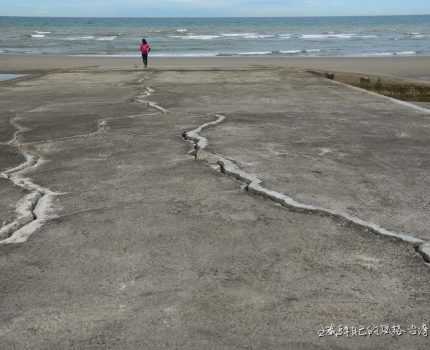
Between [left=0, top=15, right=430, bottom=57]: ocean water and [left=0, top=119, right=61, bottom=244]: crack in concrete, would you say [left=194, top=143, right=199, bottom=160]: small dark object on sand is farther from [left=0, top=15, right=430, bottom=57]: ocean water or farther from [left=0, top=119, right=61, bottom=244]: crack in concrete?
[left=0, top=15, right=430, bottom=57]: ocean water

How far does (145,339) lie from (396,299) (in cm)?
125

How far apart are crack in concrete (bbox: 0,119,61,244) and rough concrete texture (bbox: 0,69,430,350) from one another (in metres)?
0.09

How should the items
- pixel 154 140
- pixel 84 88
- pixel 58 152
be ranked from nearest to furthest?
1. pixel 58 152
2. pixel 154 140
3. pixel 84 88

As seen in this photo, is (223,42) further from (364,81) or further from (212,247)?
(212,247)

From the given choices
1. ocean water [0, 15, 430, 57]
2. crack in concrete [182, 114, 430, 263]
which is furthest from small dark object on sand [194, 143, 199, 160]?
ocean water [0, 15, 430, 57]

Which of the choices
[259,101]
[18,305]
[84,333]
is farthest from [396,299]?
[259,101]

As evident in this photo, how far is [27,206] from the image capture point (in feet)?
15.1

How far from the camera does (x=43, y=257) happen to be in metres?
3.59

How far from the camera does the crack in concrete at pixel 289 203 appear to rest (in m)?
3.77

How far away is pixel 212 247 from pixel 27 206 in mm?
1673

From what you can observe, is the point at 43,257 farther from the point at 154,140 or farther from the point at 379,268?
the point at 154,140

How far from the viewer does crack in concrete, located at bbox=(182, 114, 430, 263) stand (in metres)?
3.77

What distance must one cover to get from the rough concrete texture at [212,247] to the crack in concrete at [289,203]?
7cm

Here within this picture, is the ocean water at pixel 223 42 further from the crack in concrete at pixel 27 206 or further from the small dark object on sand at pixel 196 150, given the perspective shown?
the crack in concrete at pixel 27 206
